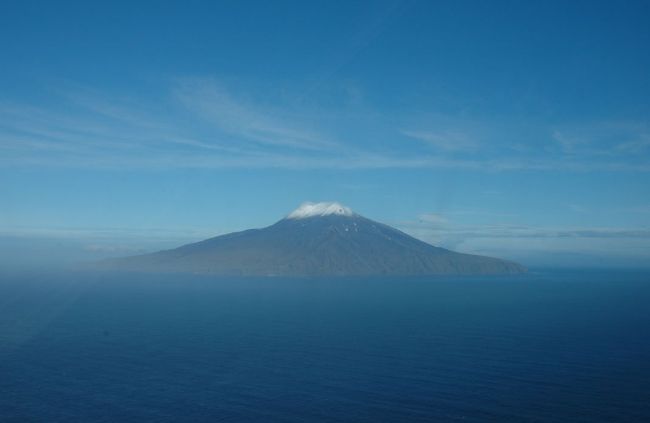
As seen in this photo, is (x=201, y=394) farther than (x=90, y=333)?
No

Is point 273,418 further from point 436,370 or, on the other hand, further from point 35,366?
point 35,366

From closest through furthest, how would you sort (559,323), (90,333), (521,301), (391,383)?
(391,383)
(90,333)
(559,323)
(521,301)

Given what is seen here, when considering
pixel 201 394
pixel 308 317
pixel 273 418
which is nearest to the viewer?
pixel 273 418

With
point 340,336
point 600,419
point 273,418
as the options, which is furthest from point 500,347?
point 273,418

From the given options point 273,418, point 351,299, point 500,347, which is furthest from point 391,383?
point 351,299

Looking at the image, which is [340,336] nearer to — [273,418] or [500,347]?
[500,347]

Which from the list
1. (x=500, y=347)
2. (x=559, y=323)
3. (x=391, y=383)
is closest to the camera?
(x=391, y=383)
